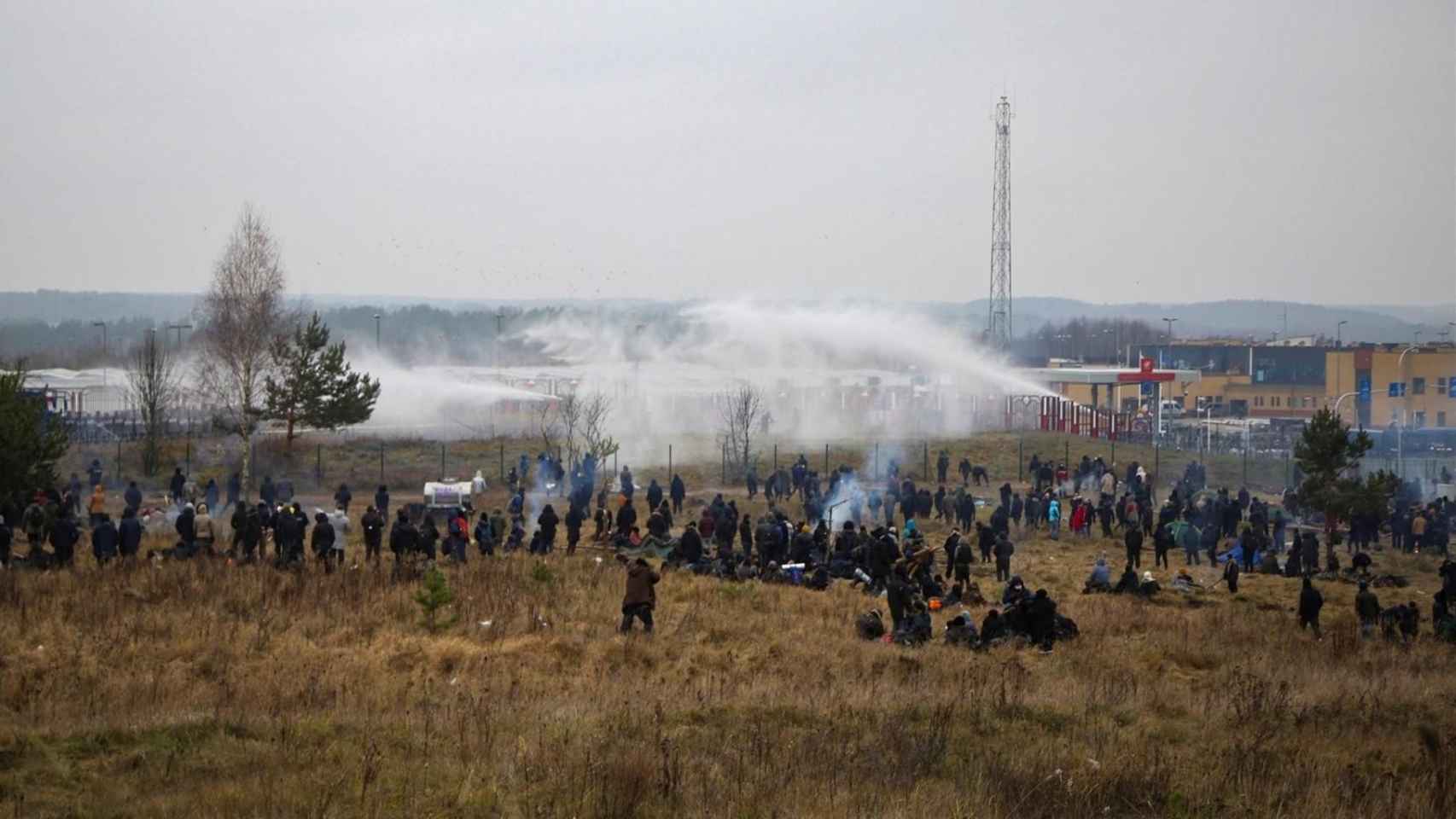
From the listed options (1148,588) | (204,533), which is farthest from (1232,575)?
(204,533)

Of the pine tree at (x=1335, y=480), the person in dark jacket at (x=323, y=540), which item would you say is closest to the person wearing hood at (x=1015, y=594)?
the person in dark jacket at (x=323, y=540)

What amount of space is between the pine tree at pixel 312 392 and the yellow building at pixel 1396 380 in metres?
61.3

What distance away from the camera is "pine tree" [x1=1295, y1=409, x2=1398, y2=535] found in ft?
110

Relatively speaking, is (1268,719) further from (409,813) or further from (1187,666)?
(409,813)

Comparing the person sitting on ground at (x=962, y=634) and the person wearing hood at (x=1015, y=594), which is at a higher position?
the person wearing hood at (x=1015, y=594)

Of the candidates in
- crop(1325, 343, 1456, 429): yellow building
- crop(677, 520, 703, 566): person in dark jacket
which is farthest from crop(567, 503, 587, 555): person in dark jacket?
crop(1325, 343, 1456, 429): yellow building

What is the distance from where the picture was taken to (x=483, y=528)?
27031 mm

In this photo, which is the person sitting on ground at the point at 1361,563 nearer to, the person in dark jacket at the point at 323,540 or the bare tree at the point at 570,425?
the person in dark jacket at the point at 323,540

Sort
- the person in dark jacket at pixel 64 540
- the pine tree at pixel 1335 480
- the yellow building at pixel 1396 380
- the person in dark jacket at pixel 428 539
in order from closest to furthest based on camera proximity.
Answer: the person in dark jacket at pixel 64 540, the person in dark jacket at pixel 428 539, the pine tree at pixel 1335 480, the yellow building at pixel 1396 380

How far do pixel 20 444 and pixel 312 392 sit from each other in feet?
61.4

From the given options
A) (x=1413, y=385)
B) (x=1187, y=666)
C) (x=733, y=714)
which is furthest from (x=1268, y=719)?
(x=1413, y=385)

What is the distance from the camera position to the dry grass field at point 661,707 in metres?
11.2

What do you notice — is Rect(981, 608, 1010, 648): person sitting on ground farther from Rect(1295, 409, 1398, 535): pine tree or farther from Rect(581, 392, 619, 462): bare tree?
Rect(581, 392, 619, 462): bare tree

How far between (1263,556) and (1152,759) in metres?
19.0
